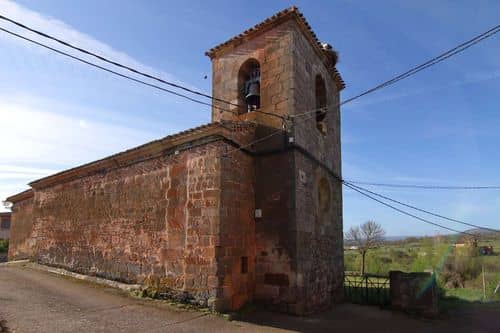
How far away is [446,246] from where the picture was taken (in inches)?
1071

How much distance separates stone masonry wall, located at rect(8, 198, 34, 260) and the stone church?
18.9ft

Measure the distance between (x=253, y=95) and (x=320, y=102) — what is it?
276 centimetres

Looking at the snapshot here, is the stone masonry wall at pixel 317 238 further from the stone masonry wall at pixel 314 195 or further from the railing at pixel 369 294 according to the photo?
the railing at pixel 369 294

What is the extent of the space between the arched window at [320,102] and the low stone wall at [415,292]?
4516mm

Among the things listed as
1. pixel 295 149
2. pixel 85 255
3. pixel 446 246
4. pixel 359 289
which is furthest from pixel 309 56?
pixel 446 246

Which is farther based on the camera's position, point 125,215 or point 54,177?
point 54,177

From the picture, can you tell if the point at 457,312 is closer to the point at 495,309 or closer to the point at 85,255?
the point at 495,309

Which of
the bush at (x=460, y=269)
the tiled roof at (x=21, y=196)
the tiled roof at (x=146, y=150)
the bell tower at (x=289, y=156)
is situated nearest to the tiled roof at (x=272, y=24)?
the bell tower at (x=289, y=156)

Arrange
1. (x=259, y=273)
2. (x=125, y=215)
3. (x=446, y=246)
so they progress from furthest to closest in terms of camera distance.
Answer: (x=446, y=246)
(x=125, y=215)
(x=259, y=273)

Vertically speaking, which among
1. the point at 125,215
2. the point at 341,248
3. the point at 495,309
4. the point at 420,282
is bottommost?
the point at 495,309

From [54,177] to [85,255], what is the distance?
3.89 m

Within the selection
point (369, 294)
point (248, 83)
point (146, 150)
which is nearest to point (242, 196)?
point (146, 150)

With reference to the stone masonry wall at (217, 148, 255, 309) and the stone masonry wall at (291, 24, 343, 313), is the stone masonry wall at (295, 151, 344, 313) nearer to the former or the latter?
the stone masonry wall at (291, 24, 343, 313)

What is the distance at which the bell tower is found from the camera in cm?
782
